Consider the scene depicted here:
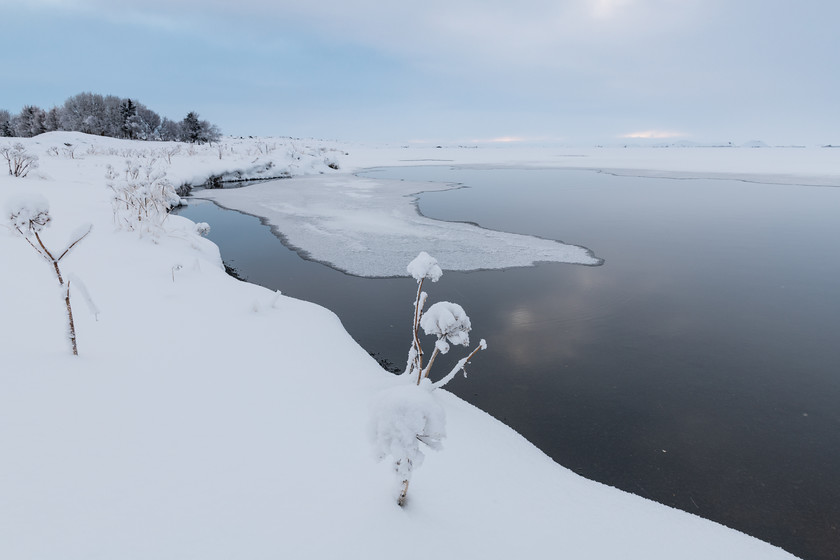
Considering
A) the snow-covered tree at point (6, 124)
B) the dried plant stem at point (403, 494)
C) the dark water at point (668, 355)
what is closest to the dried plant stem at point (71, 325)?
the dried plant stem at point (403, 494)

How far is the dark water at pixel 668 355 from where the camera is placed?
11.8 feet

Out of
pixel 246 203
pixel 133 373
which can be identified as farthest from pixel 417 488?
pixel 246 203

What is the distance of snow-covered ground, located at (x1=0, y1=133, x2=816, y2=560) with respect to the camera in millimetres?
1753

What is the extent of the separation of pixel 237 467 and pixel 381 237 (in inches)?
361

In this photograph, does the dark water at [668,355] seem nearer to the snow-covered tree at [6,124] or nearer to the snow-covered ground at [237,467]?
the snow-covered ground at [237,467]

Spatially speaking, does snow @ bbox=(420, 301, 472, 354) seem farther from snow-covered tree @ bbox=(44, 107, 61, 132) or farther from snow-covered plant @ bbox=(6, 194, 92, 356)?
snow-covered tree @ bbox=(44, 107, 61, 132)

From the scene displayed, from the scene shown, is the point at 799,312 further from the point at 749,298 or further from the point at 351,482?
the point at 351,482

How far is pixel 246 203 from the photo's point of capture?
54.7 feet

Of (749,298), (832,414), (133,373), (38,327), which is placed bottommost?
(832,414)

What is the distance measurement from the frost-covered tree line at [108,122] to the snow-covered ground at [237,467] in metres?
69.6

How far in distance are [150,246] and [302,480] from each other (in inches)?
254

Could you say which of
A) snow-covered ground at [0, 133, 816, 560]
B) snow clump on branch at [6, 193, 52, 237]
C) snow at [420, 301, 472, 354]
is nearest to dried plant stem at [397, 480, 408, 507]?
snow-covered ground at [0, 133, 816, 560]

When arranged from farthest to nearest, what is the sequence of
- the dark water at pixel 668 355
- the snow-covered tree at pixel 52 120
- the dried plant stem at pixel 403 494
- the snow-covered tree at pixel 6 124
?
the snow-covered tree at pixel 52 120 < the snow-covered tree at pixel 6 124 < the dark water at pixel 668 355 < the dried plant stem at pixel 403 494

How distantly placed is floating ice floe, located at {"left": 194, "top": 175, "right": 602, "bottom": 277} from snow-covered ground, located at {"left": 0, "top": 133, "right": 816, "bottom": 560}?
518cm
